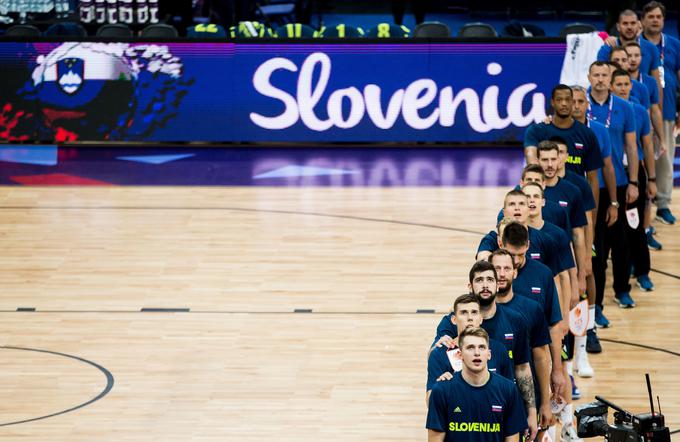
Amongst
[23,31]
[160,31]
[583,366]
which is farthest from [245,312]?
[23,31]

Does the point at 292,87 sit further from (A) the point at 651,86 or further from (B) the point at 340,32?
(A) the point at 651,86

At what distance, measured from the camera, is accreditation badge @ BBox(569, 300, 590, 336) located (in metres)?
9.41

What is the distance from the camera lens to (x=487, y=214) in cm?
1497

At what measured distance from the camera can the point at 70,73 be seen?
18141 millimetres

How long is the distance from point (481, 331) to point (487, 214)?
861 cm

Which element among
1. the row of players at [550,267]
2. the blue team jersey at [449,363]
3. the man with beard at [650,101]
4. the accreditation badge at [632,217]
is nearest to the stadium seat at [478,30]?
the man with beard at [650,101]

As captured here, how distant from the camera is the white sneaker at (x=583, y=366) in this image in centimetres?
980

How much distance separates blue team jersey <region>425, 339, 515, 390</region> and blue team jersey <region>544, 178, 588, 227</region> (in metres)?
2.84

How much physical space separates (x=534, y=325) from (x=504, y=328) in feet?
1.28

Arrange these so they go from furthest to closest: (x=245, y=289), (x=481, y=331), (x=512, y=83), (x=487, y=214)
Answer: (x=512, y=83) → (x=487, y=214) → (x=245, y=289) → (x=481, y=331)

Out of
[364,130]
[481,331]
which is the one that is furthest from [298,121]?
[481,331]

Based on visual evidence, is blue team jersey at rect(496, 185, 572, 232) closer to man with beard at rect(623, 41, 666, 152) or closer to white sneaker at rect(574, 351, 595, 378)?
white sneaker at rect(574, 351, 595, 378)

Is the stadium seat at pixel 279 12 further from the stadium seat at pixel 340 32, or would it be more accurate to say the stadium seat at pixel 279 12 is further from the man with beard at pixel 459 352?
the man with beard at pixel 459 352

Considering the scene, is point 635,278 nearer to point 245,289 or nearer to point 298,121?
point 245,289
